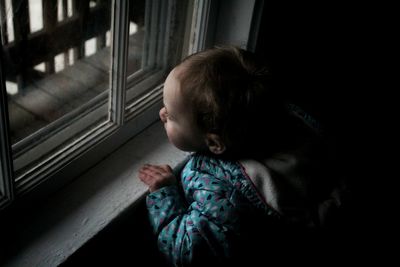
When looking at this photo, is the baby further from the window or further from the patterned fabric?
the window

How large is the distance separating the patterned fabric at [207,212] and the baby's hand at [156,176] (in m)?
0.03

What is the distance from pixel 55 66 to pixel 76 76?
67 mm

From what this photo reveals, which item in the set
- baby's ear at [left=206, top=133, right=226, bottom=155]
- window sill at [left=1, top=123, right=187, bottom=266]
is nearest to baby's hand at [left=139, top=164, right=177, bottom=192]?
window sill at [left=1, top=123, right=187, bottom=266]

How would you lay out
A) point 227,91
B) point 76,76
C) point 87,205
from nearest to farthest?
point 227,91 → point 87,205 → point 76,76

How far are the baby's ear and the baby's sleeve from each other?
58 mm

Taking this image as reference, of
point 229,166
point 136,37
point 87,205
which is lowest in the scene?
point 87,205

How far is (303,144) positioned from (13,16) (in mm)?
593

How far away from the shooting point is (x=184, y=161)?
113 centimetres

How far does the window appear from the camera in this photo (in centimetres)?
90

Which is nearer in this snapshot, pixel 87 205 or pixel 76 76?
pixel 87 205

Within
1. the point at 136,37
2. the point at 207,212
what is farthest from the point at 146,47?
the point at 207,212

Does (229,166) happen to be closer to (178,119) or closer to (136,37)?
(178,119)

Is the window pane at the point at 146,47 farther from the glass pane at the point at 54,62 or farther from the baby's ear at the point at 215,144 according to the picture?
the baby's ear at the point at 215,144

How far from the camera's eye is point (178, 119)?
908mm
